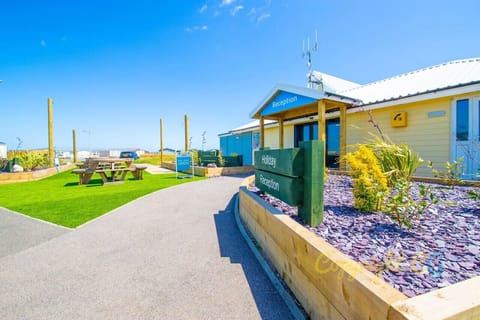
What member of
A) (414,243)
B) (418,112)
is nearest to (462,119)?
(418,112)

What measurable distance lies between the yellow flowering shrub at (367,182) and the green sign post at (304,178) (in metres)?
0.89

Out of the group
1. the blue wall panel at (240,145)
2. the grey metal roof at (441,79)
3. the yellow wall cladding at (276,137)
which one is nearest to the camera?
the grey metal roof at (441,79)

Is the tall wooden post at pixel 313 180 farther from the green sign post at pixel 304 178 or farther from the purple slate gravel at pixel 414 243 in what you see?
the purple slate gravel at pixel 414 243

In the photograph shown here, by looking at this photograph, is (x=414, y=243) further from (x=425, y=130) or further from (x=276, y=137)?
(x=276, y=137)

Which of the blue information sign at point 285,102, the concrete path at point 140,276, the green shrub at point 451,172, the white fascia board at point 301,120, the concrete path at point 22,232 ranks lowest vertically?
the concrete path at point 140,276

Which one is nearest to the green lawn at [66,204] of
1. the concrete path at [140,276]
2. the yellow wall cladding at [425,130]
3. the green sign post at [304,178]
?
the concrete path at [140,276]

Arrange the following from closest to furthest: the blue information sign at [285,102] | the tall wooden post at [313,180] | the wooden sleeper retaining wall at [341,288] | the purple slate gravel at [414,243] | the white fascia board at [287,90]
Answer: the wooden sleeper retaining wall at [341,288] < the purple slate gravel at [414,243] < the tall wooden post at [313,180] < the white fascia board at [287,90] < the blue information sign at [285,102]

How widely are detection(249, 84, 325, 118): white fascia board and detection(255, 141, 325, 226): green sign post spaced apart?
16.6ft

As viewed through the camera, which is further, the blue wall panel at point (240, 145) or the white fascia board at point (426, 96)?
the blue wall panel at point (240, 145)

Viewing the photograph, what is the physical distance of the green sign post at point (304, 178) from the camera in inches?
109

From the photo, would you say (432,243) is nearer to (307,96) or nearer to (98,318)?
(98,318)

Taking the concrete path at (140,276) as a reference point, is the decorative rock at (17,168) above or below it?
above

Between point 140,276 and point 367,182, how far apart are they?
11.0 ft

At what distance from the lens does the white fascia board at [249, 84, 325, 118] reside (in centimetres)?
761
